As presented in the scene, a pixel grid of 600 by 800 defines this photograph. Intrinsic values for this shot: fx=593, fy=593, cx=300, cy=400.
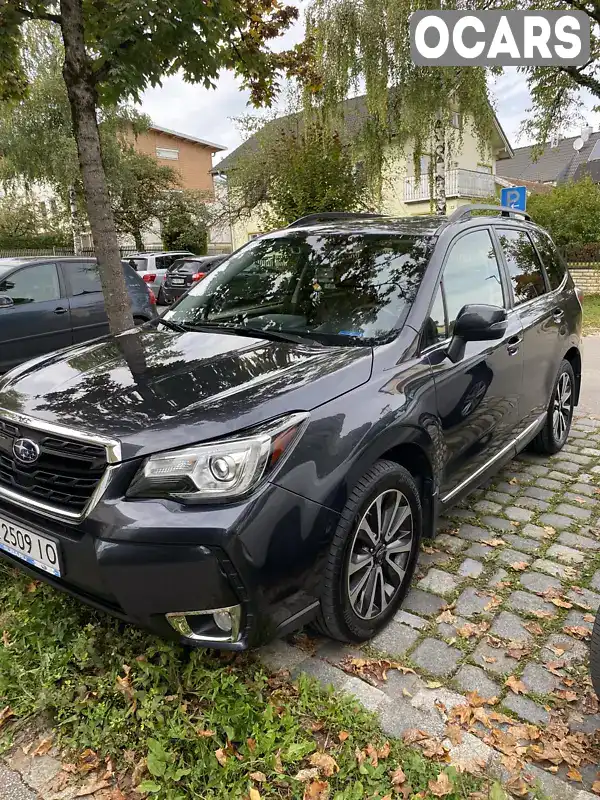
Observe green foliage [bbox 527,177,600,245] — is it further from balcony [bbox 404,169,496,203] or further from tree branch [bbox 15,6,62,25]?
tree branch [bbox 15,6,62,25]

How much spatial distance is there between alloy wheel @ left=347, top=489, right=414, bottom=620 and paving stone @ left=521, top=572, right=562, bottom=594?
0.75 metres

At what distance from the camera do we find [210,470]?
76.5 inches

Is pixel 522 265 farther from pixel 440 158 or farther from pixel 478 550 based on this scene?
pixel 440 158

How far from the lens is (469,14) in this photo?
40.1 ft

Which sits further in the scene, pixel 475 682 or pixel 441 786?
pixel 475 682

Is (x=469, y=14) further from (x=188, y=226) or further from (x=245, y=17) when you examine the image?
(x=188, y=226)

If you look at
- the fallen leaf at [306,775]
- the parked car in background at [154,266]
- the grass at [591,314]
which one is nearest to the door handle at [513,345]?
the fallen leaf at [306,775]

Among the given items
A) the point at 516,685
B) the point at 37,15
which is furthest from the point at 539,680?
the point at 37,15

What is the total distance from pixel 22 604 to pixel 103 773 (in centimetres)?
104

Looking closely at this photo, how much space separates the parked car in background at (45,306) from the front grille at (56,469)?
200 inches

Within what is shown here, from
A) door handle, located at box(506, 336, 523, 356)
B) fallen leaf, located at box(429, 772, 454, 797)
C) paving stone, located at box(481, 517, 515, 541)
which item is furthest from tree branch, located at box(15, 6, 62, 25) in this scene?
fallen leaf, located at box(429, 772, 454, 797)

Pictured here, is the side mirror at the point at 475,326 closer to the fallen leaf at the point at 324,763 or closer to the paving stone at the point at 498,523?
the paving stone at the point at 498,523

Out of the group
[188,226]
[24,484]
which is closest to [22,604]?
[24,484]

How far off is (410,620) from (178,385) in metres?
1.51
